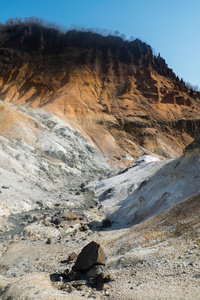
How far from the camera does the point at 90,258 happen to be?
8109 mm

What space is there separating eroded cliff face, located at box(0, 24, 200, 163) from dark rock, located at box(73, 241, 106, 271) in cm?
4894

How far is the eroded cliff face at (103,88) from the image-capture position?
70688mm

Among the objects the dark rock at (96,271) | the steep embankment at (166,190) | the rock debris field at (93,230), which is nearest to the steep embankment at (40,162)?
the rock debris field at (93,230)

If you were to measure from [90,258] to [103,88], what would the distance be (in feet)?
280

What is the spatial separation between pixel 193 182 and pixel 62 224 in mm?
9861

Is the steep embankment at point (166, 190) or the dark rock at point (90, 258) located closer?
the dark rock at point (90, 258)

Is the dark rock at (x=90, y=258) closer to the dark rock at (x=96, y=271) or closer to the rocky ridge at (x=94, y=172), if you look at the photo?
the rocky ridge at (x=94, y=172)

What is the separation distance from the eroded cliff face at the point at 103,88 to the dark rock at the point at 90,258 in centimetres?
4894

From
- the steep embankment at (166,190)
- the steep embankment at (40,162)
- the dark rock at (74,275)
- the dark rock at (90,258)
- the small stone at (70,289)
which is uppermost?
the steep embankment at (40,162)

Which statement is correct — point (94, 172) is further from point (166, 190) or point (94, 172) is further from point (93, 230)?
point (93, 230)

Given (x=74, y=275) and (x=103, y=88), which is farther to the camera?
(x=103, y=88)

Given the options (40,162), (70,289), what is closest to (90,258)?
(70,289)

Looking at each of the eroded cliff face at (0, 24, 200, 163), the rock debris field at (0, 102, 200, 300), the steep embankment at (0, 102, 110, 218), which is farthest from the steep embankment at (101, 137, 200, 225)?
the eroded cliff face at (0, 24, 200, 163)

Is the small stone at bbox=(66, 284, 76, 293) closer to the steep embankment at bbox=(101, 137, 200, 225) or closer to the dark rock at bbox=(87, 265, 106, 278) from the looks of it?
the dark rock at bbox=(87, 265, 106, 278)
